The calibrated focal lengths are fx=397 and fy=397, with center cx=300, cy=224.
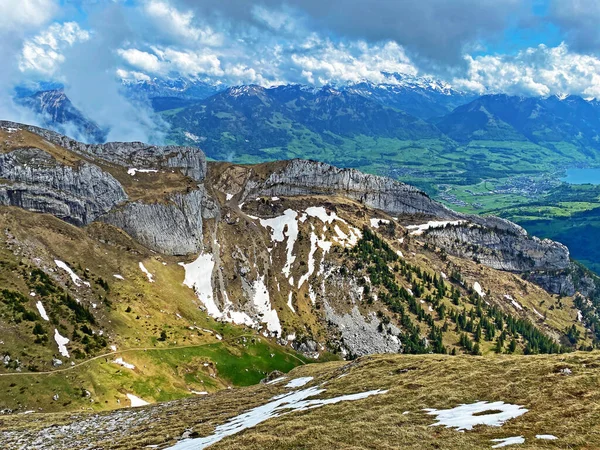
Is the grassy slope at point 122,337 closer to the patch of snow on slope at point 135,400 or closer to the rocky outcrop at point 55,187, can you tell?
the patch of snow on slope at point 135,400

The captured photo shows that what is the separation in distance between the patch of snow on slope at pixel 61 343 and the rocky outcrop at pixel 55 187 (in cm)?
7935

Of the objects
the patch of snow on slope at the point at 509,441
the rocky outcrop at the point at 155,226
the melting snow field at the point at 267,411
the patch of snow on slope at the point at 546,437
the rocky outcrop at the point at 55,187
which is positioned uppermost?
the rocky outcrop at the point at 55,187

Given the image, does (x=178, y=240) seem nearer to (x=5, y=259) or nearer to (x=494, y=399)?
(x=5, y=259)

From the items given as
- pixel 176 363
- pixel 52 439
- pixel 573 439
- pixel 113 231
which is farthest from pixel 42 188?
pixel 573 439

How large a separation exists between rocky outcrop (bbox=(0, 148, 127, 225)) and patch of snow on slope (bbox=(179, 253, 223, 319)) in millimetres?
47780

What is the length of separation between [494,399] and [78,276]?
13817cm

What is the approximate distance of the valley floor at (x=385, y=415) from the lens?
108 feet

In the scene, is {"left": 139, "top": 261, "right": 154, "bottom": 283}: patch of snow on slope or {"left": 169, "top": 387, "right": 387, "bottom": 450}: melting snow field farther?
{"left": 139, "top": 261, "right": 154, "bottom": 283}: patch of snow on slope

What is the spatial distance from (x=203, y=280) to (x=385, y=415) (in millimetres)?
152120

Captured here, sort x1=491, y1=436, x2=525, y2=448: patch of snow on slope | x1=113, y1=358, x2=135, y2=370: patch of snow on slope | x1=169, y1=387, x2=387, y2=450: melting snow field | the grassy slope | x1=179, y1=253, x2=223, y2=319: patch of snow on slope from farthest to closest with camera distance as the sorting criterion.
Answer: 1. x1=179, y1=253, x2=223, y2=319: patch of snow on slope
2. x1=113, y1=358, x2=135, y2=370: patch of snow on slope
3. the grassy slope
4. x1=169, y1=387, x2=387, y2=450: melting snow field
5. x1=491, y1=436, x2=525, y2=448: patch of snow on slope

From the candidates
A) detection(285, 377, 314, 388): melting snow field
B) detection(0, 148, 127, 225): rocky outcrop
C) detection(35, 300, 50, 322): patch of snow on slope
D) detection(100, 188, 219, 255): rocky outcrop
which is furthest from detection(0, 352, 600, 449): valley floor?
detection(100, 188, 219, 255): rocky outcrop

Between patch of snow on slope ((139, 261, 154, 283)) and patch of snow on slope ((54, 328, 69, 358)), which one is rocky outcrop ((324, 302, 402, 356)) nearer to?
patch of snow on slope ((139, 261, 154, 283))

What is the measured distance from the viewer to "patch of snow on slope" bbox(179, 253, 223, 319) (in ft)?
559

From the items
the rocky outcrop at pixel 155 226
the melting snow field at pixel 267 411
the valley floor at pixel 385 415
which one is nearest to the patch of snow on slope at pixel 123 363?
the valley floor at pixel 385 415
